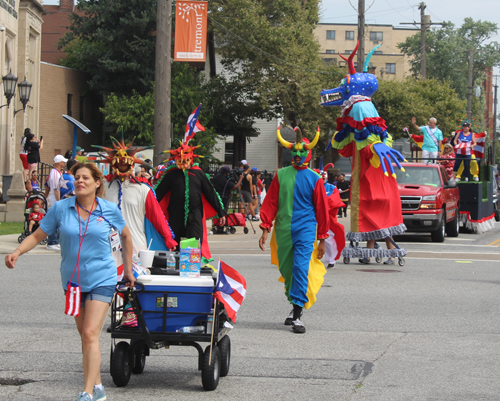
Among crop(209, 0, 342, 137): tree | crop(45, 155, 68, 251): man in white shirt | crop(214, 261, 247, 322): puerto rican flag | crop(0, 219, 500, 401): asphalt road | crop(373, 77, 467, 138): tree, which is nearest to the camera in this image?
crop(214, 261, 247, 322): puerto rican flag

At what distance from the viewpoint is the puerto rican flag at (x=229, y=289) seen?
17.5 ft

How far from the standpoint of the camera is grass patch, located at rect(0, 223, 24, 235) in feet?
57.1

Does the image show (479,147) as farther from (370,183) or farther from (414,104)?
(414,104)

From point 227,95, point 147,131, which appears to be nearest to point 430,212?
point 147,131

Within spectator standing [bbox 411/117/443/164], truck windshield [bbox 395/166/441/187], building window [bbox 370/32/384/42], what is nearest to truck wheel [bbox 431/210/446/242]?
truck windshield [bbox 395/166/441/187]

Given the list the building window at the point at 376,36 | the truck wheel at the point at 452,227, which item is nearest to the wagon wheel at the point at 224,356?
the truck wheel at the point at 452,227

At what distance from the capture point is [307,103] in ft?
120

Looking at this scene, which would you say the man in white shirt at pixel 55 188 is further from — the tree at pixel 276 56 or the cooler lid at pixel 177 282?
the tree at pixel 276 56

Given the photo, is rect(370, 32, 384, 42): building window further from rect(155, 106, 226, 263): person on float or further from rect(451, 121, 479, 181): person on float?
rect(155, 106, 226, 263): person on float

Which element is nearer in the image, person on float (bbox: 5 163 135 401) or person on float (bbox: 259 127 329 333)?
person on float (bbox: 5 163 135 401)

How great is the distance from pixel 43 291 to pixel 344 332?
4.52 metres

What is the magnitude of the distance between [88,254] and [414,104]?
39.6m

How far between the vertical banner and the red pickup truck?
6.14m

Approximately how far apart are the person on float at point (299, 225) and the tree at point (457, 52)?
204 ft
